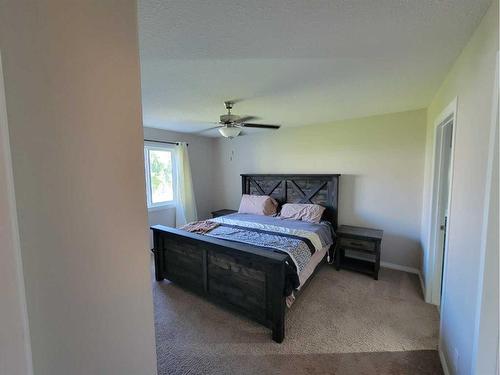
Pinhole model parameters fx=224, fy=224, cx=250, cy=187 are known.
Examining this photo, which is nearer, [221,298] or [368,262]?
[221,298]

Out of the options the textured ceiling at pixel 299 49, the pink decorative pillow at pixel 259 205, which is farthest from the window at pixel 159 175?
the textured ceiling at pixel 299 49

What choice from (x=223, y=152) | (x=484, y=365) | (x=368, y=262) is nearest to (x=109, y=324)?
(x=484, y=365)

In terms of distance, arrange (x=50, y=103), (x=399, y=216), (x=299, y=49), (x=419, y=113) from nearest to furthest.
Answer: (x=50, y=103) < (x=299, y=49) < (x=419, y=113) < (x=399, y=216)

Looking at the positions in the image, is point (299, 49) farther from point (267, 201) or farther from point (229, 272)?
point (267, 201)

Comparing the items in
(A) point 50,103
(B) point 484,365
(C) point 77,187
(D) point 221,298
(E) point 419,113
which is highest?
(E) point 419,113

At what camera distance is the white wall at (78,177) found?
Result: 1.87 feet

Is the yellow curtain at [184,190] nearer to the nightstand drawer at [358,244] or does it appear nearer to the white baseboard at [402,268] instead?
the nightstand drawer at [358,244]

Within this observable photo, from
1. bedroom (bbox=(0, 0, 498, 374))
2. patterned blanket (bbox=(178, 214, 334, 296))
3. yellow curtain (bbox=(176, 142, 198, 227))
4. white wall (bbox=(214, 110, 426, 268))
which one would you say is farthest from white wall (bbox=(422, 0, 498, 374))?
yellow curtain (bbox=(176, 142, 198, 227))

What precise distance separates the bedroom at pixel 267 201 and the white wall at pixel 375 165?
2cm

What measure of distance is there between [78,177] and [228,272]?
1869 mm

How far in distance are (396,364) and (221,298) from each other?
1.56m

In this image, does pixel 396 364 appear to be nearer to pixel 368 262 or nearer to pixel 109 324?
pixel 368 262

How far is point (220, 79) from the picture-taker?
76.5 inches

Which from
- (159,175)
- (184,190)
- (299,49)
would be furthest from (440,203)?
(159,175)
